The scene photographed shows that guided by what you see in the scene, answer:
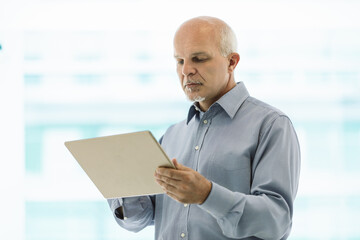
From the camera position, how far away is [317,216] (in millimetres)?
3805

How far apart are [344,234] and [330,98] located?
104 cm

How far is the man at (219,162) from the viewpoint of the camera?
1.26 meters

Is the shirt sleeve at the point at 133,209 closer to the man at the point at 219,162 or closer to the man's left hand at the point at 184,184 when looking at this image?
the man at the point at 219,162

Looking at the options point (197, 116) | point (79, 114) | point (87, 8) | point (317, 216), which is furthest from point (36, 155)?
point (197, 116)

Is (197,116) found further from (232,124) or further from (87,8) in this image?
(87,8)

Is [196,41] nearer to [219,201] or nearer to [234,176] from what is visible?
[234,176]

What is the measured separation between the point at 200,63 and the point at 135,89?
7.60ft

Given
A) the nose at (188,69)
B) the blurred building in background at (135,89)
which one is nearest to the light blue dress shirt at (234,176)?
the nose at (188,69)

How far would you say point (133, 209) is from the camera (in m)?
1.60

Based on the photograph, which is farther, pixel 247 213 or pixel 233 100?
pixel 233 100

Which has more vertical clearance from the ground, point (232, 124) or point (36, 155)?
point (232, 124)

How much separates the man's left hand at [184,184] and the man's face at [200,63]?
39 centimetres

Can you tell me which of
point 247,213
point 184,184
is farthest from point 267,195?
point 184,184

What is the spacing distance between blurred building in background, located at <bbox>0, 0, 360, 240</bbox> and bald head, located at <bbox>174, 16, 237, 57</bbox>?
2.15m
